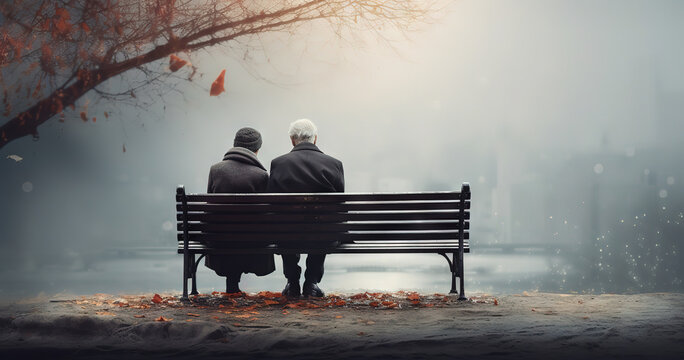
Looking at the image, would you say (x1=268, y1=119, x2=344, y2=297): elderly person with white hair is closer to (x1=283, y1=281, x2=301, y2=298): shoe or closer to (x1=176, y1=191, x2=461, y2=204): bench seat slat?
(x1=283, y1=281, x2=301, y2=298): shoe

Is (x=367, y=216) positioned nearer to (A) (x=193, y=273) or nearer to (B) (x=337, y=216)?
(B) (x=337, y=216)

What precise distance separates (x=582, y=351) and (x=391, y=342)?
1.09 meters

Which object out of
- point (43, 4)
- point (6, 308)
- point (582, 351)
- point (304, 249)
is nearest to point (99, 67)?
point (43, 4)

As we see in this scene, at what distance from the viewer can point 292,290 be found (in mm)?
6375

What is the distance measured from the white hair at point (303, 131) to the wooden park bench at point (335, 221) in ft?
2.42

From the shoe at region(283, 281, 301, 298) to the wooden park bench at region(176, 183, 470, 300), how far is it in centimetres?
50

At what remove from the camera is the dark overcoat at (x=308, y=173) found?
619 centimetres

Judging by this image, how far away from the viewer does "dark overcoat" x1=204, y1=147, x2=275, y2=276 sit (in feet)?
21.1

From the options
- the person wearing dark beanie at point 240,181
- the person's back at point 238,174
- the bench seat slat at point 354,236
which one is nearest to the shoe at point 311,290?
the person wearing dark beanie at point 240,181

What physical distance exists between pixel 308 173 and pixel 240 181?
0.69 metres

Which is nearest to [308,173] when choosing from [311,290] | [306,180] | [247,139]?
[306,180]

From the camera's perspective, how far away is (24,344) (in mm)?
4262

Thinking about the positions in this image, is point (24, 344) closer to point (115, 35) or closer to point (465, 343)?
point (465, 343)

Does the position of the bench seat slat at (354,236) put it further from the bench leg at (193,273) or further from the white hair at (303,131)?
the white hair at (303,131)
